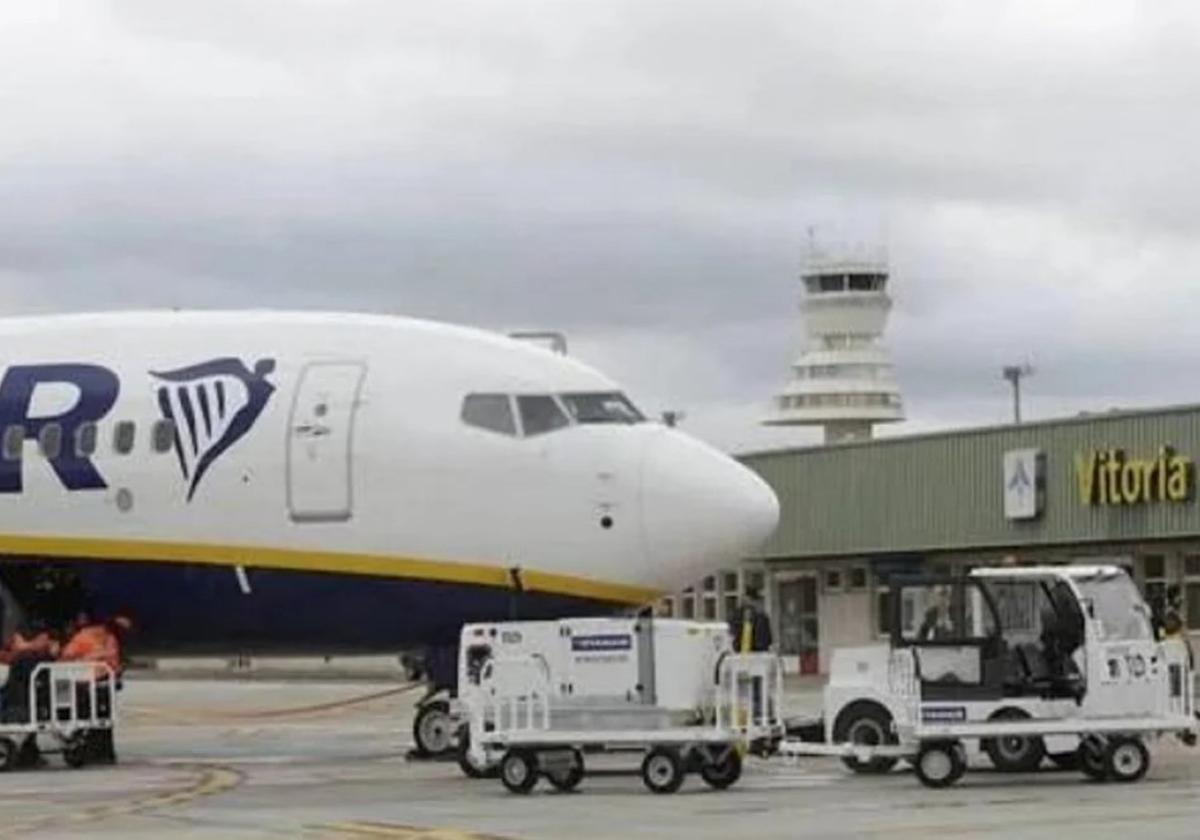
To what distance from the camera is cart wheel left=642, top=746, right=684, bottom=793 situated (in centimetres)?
2356

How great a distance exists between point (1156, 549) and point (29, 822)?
3900 cm

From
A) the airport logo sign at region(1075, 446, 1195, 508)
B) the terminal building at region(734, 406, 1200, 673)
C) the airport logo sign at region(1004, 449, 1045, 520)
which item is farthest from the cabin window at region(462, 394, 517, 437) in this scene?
the airport logo sign at region(1004, 449, 1045, 520)

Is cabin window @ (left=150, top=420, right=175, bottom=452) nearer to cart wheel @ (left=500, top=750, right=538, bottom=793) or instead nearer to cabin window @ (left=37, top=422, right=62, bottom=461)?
cabin window @ (left=37, top=422, right=62, bottom=461)

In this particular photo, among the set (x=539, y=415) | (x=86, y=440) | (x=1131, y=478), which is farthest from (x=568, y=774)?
(x=1131, y=478)

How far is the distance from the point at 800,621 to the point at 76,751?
4099 centimetres

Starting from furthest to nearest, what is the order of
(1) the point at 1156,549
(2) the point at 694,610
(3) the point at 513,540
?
(2) the point at 694,610 → (1) the point at 1156,549 → (3) the point at 513,540

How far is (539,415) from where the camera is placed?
2733 cm

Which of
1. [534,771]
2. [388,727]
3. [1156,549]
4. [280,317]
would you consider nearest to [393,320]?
[280,317]

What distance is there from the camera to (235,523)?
1091 inches

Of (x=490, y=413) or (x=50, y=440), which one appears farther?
(x=50, y=440)

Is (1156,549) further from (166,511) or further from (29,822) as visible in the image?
(29,822)

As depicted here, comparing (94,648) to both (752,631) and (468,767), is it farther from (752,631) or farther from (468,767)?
(752,631)

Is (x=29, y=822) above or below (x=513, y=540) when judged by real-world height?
below

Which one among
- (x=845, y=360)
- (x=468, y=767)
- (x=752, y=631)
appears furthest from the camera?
(x=845, y=360)
